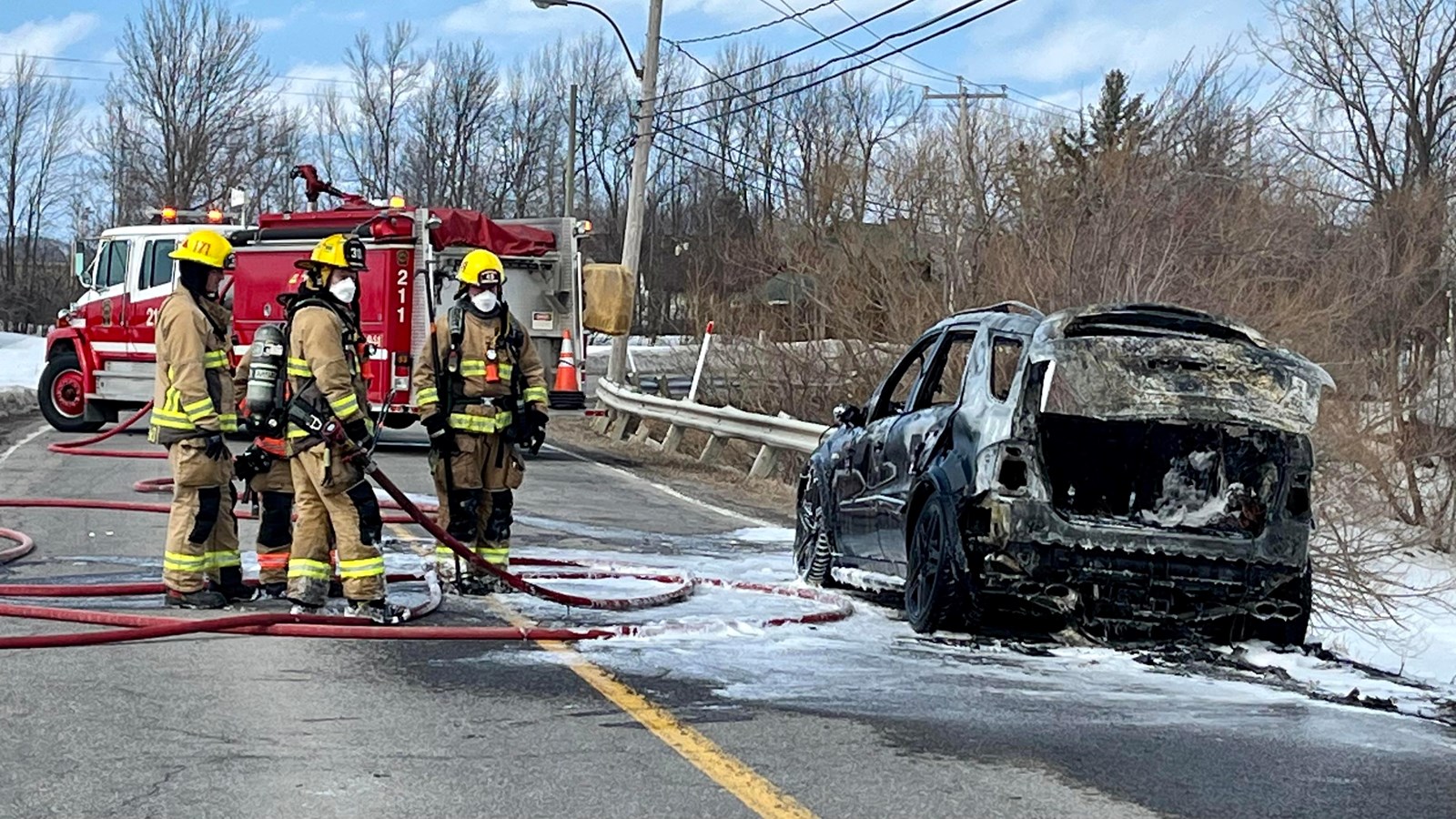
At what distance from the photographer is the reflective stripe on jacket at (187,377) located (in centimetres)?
808

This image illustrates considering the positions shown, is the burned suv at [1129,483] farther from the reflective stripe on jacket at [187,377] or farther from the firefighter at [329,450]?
the reflective stripe on jacket at [187,377]

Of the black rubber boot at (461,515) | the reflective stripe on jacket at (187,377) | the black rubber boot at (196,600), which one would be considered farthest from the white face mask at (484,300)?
the black rubber boot at (196,600)

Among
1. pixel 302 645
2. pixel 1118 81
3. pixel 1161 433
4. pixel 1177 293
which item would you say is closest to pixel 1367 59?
pixel 1118 81

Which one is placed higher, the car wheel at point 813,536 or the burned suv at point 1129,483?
the burned suv at point 1129,483

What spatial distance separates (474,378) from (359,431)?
1.18 m

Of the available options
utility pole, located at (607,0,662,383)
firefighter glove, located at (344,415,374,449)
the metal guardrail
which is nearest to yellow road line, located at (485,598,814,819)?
firefighter glove, located at (344,415,374,449)

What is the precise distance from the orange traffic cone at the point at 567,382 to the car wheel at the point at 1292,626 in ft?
40.2

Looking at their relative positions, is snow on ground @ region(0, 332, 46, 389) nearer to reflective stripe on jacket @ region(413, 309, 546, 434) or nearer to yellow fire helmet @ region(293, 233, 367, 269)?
reflective stripe on jacket @ region(413, 309, 546, 434)

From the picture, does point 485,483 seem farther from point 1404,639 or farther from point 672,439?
point 672,439

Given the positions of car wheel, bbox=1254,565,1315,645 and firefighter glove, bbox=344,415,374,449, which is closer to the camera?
car wheel, bbox=1254,565,1315,645

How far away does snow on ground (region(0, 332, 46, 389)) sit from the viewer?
3446 centimetres

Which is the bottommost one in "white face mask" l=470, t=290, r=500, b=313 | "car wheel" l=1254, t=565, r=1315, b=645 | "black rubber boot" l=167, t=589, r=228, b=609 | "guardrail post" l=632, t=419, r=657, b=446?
"guardrail post" l=632, t=419, r=657, b=446

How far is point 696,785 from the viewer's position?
195 inches

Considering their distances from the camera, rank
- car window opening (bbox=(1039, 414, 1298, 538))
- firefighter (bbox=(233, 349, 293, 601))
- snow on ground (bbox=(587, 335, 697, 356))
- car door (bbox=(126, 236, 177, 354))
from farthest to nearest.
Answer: snow on ground (bbox=(587, 335, 697, 356)), car door (bbox=(126, 236, 177, 354)), firefighter (bbox=(233, 349, 293, 601)), car window opening (bbox=(1039, 414, 1298, 538))
